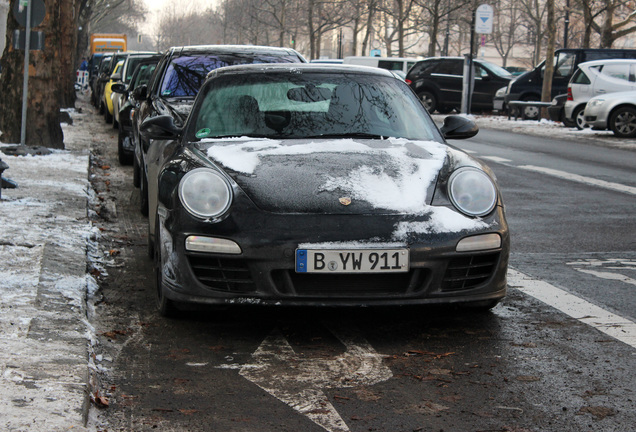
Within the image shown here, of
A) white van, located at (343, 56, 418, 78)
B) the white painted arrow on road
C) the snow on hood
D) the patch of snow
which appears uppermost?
white van, located at (343, 56, 418, 78)

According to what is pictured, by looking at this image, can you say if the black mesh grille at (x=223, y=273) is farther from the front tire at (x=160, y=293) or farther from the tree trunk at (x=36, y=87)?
the tree trunk at (x=36, y=87)

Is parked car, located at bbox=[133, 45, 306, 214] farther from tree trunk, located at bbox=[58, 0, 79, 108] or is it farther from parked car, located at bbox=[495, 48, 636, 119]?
parked car, located at bbox=[495, 48, 636, 119]

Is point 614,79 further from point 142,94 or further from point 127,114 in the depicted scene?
point 142,94

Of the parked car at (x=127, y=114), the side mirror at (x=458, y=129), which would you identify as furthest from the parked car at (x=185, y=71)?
the parked car at (x=127, y=114)

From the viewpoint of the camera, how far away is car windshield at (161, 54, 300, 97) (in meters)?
8.78

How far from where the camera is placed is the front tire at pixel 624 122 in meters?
21.0

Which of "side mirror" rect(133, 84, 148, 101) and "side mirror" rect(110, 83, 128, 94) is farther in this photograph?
"side mirror" rect(110, 83, 128, 94)

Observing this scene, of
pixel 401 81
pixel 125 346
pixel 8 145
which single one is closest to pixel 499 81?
pixel 8 145

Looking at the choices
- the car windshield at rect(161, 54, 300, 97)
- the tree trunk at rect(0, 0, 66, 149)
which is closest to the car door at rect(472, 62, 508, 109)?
the tree trunk at rect(0, 0, 66, 149)

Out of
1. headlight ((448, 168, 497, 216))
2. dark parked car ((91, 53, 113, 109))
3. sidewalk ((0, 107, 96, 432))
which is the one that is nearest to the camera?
sidewalk ((0, 107, 96, 432))

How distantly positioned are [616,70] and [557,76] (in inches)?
213

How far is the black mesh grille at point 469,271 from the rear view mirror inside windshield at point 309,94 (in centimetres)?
159

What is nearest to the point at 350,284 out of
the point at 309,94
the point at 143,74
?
the point at 309,94

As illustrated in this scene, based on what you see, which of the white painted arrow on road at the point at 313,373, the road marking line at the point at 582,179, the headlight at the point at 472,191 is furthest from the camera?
the road marking line at the point at 582,179
